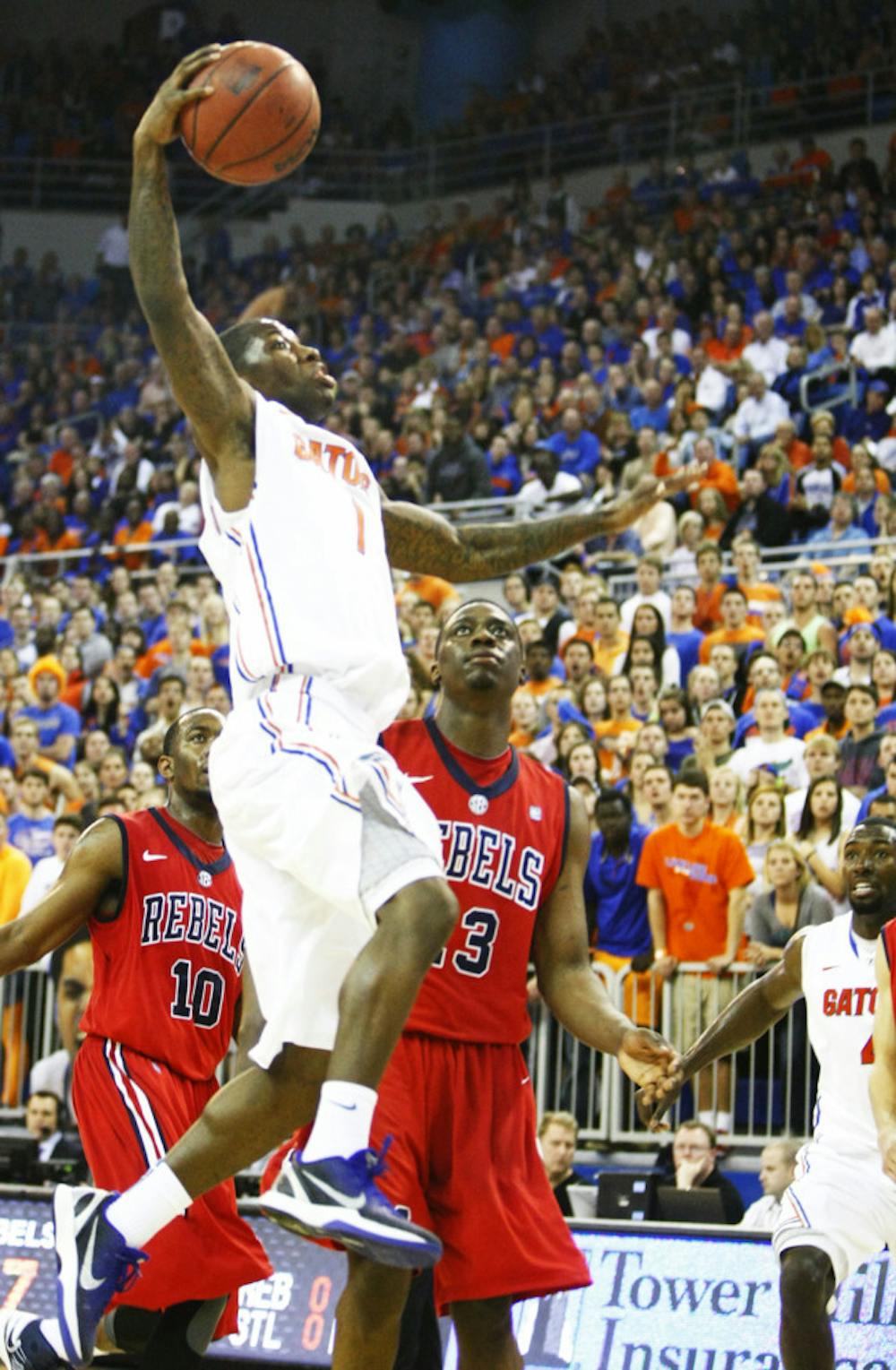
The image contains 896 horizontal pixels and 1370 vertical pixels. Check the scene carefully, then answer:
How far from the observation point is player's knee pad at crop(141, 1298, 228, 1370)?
607 centimetres

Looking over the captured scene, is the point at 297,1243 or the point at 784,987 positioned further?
the point at 297,1243

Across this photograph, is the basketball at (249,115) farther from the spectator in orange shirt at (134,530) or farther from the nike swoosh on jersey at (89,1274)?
the spectator in orange shirt at (134,530)

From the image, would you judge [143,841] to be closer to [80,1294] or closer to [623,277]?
[80,1294]

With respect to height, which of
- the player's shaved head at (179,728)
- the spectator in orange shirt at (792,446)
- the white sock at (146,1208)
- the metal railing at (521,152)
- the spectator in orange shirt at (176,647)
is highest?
the metal railing at (521,152)

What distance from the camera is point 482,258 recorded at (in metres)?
25.0

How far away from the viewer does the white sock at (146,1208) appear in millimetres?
4492

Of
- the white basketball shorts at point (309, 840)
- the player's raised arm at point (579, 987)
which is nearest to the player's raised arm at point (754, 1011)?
the player's raised arm at point (579, 987)

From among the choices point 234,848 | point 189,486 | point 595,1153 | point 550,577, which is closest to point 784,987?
point 234,848

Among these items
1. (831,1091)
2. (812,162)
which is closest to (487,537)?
(831,1091)

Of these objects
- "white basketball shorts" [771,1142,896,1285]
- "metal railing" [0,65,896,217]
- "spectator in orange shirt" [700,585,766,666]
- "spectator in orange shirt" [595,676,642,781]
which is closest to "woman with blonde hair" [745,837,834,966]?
"spectator in orange shirt" [595,676,642,781]

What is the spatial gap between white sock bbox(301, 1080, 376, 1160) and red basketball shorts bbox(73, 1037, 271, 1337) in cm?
200

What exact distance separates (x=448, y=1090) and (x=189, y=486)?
15160mm

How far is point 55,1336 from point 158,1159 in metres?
1.70

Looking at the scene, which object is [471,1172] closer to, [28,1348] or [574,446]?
[28,1348]
